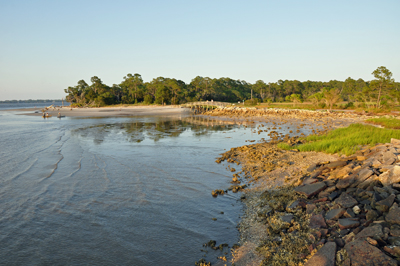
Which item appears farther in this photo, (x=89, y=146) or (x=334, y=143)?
(x=89, y=146)

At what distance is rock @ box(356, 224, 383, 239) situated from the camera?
5.11 m

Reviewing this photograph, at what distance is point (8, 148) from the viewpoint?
73.3 ft

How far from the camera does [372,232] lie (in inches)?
206

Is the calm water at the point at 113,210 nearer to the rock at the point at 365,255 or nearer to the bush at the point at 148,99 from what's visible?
the rock at the point at 365,255

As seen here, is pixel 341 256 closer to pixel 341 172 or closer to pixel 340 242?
pixel 340 242

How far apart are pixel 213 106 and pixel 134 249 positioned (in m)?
68.2

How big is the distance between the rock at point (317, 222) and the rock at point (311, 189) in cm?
162

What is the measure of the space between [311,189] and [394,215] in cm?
313

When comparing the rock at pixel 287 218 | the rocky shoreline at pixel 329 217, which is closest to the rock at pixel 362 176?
the rocky shoreline at pixel 329 217

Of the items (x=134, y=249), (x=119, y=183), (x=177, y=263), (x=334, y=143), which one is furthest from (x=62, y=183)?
(x=334, y=143)

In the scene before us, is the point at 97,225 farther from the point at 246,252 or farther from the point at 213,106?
the point at 213,106

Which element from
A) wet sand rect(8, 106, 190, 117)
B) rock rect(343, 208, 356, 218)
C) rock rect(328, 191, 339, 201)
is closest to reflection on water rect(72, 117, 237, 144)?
rock rect(328, 191, 339, 201)

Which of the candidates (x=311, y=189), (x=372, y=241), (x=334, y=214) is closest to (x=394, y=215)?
(x=372, y=241)

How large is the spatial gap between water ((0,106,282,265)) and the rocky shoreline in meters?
0.93
